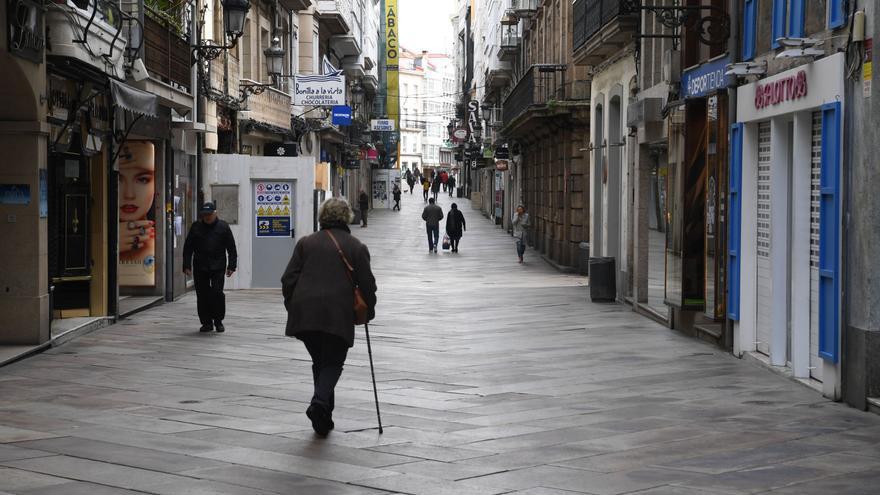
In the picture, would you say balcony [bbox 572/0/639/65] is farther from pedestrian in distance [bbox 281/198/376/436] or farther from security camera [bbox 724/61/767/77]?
pedestrian in distance [bbox 281/198/376/436]

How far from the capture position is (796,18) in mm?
12320

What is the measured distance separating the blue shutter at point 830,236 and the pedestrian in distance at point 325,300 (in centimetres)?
415

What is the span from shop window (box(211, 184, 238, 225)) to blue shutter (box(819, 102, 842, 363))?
14.7m

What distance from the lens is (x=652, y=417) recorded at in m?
10.0

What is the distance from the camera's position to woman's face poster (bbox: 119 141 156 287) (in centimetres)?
2145

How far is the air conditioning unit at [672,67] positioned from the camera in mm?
18016

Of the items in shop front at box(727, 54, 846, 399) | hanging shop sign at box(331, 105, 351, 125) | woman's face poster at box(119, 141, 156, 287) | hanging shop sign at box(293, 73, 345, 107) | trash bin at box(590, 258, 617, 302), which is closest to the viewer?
shop front at box(727, 54, 846, 399)

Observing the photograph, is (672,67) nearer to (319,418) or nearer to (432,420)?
(432,420)

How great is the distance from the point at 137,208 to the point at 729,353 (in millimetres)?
11080

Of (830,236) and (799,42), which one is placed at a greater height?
(799,42)

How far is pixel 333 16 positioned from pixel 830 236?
38.0 metres

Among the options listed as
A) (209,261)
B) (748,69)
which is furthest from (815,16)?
(209,261)

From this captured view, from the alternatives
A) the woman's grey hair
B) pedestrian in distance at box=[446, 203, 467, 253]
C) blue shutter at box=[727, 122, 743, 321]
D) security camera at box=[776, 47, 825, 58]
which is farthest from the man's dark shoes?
pedestrian in distance at box=[446, 203, 467, 253]

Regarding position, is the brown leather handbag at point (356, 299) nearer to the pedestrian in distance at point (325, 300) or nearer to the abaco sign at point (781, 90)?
the pedestrian in distance at point (325, 300)
